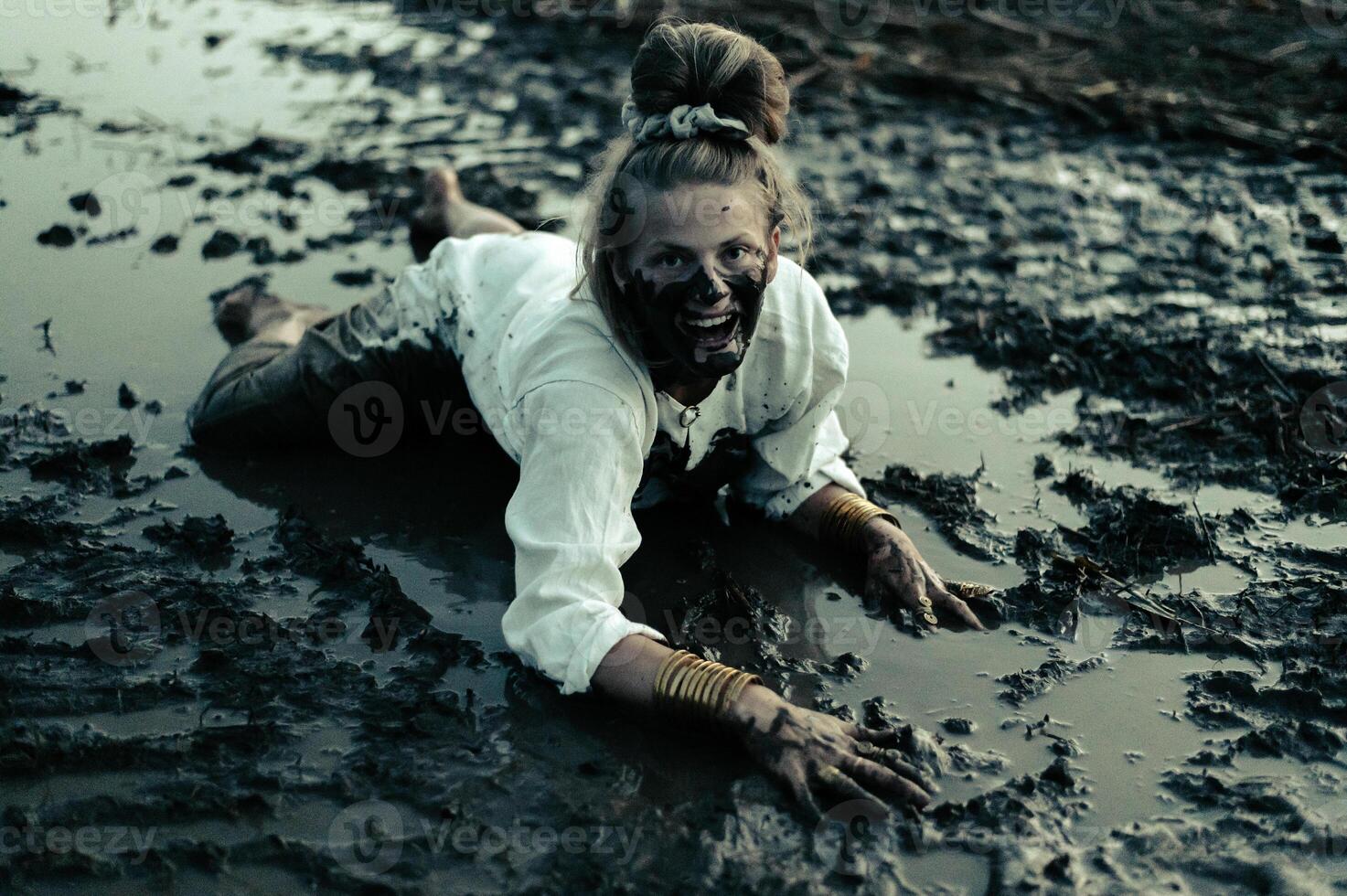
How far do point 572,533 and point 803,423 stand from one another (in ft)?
3.07

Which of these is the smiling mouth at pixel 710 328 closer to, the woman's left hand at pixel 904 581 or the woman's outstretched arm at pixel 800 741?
the woman's outstretched arm at pixel 800 741

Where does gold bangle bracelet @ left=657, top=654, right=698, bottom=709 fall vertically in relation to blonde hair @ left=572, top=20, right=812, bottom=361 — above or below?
below

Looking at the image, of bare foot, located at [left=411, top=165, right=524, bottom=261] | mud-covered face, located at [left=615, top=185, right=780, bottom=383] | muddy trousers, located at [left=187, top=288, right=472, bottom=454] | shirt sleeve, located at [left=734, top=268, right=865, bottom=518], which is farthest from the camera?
bare foot, located at [left=411, top=165, right=524, bottom=261]

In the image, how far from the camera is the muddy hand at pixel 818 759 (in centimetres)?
271

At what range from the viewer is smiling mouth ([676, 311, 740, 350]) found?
2.99 m

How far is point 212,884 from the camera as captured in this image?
2.53 metres

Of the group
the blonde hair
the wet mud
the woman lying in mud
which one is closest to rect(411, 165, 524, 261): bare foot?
the wet mud

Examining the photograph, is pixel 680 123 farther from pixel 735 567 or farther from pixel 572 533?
pixel 735 567

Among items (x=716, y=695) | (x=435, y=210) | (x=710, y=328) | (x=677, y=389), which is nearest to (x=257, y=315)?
(x=435, y=210)

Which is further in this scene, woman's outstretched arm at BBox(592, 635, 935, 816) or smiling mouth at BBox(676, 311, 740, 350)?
smiling mouth at BBox(676, 311, 740, 350)

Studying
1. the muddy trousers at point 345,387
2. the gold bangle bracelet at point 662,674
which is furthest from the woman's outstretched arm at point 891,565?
the muddy trousers at point 345,387

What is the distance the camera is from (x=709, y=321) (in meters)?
2.99

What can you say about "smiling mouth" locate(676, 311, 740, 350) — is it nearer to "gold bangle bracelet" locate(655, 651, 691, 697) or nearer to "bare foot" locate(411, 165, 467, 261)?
"gold bangle bracelet" locate(655, 651, 691, 697)

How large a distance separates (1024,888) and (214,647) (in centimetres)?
199
